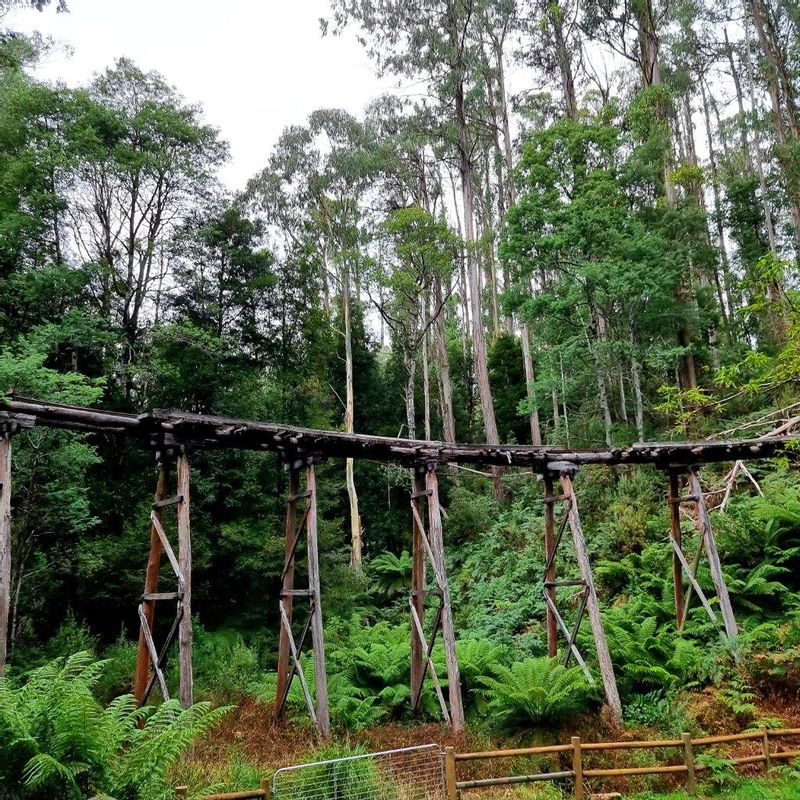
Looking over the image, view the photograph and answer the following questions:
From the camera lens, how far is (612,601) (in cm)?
1241

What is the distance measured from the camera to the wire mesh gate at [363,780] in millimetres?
5812

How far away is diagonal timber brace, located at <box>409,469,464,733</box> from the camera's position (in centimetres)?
880

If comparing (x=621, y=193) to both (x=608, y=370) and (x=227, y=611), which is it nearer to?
(x=608, y=370)

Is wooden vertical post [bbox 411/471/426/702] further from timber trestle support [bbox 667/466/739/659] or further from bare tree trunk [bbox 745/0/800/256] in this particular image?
bare tree trunk [bbox 745/0/800/256]

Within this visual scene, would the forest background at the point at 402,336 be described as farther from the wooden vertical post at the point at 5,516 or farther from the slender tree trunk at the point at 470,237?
the wooden vertical post at the point at 5,516

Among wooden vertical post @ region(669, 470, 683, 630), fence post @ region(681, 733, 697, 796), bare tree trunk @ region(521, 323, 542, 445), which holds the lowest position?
fence post @ region(681, 733, 697, 796)

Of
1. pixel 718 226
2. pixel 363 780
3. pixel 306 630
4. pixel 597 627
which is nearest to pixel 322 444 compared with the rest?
pixel 306 630

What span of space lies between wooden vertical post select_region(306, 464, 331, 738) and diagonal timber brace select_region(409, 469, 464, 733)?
1539mm

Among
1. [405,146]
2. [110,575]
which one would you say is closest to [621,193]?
[405,146]

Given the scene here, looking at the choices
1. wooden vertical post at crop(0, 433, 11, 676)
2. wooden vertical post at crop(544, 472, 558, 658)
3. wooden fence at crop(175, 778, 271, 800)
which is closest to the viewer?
wooden fence at crop(175, 778, 271, 800)

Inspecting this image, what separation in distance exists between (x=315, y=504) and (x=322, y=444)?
0.92m

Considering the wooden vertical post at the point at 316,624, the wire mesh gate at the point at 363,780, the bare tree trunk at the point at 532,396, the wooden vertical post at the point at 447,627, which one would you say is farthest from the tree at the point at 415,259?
the wire mesh gate at the point at 363,780

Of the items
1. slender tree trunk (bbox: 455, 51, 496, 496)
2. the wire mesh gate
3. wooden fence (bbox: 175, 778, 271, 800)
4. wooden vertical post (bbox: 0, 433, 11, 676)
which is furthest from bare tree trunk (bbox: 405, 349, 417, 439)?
wooden fence (bbox: 175, 778, 271, 800)

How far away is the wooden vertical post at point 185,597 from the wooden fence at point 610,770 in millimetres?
3197
